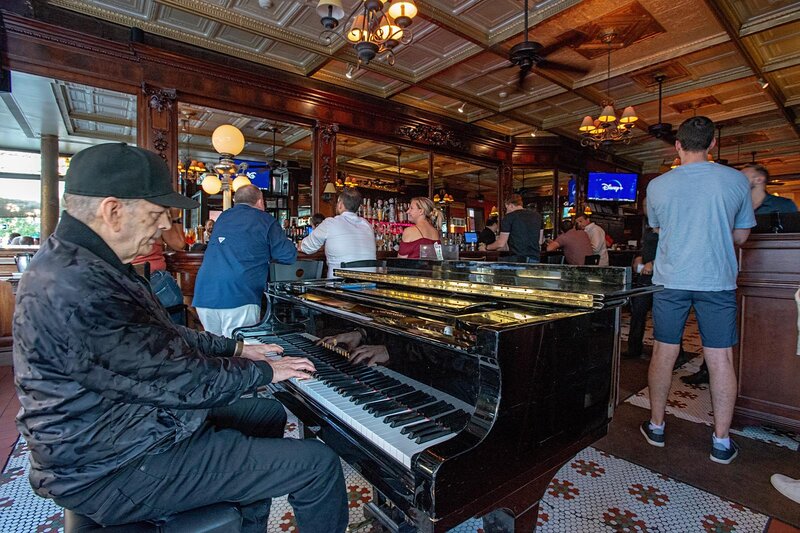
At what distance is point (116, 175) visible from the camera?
1.00 meters

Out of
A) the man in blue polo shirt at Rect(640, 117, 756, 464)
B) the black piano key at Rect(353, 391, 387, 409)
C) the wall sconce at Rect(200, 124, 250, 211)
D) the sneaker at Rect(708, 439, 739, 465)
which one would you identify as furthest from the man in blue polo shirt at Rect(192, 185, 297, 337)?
the sneaker at Rect(708, 439, 739, 465)

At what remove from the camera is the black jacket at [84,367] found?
0.91 metres

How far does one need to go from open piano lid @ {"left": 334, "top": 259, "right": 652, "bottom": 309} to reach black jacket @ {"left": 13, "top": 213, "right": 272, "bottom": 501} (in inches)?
42.6

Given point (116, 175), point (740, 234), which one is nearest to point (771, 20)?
point (740, 234)

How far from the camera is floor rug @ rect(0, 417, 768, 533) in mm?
1688

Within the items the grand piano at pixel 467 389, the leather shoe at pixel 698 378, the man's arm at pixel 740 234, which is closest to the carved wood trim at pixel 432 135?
the leather shoe at pixel 698 378

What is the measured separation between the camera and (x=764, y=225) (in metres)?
2.70

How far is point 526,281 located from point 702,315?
1.15 meters

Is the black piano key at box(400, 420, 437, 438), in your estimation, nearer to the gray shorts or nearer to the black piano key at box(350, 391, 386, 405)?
the black piano key at box(350, 391, 386, 405)

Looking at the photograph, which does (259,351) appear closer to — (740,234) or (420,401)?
(420,401)

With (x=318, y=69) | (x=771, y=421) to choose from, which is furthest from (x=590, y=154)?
(x=771, y=421)

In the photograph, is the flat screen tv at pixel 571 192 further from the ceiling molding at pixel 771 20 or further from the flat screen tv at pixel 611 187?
the ceiling molding at pixel 771 20

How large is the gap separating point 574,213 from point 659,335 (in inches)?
321

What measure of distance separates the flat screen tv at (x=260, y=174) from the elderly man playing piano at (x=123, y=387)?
8.22m
